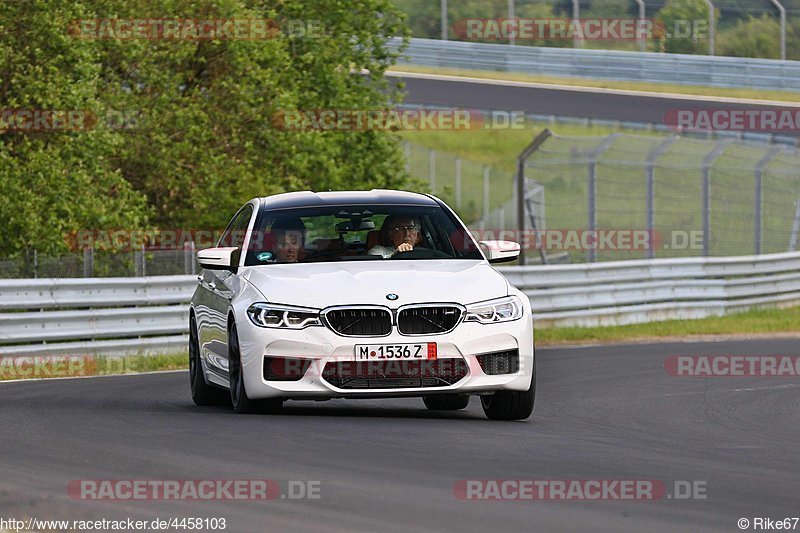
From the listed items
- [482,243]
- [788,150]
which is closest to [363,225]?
[482,243]

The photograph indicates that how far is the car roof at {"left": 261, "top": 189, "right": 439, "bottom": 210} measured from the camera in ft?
39.4

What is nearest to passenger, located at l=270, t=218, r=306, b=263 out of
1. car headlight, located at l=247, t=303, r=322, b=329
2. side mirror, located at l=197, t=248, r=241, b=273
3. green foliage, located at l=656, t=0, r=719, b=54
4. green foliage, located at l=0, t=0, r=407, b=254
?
side mirror, located at l=197, t=248, r=241, b=273

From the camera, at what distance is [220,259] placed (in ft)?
38.2

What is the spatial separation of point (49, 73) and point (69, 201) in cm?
213

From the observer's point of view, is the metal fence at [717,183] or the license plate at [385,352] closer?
the license plate at [385,352]

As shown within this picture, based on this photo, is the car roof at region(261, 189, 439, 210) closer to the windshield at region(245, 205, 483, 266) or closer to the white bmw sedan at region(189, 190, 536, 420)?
the windshield at region(245, 205, 483, 266)

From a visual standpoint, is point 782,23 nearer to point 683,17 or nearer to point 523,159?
point 683,17

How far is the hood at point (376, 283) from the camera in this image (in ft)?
34.6

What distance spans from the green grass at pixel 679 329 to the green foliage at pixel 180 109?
650cm

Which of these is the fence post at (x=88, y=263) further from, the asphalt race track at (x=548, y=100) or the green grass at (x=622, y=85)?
the green grass at (x=622, y=85)

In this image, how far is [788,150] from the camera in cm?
3002

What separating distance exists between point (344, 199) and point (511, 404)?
1.99 meters

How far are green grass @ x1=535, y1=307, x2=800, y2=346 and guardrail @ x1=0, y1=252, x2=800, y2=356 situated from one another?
38 centimetres

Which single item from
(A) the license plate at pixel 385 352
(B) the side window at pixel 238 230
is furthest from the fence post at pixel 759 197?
(A) the license plate at pixel 385 352
